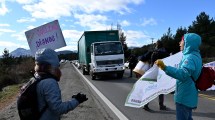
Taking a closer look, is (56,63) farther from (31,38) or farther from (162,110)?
(31,38)

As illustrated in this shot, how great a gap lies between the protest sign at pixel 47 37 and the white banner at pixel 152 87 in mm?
7035

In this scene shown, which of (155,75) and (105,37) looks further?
(105,37)

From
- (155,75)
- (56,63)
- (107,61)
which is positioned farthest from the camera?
(107,61)

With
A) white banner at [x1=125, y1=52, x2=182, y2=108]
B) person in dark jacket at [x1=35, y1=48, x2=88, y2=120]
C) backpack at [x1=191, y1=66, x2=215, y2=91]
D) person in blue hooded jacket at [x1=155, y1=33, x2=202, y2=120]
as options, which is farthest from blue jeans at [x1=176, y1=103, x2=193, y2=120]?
white banner at [x1=125, y1=52, x2=182, y2=108]

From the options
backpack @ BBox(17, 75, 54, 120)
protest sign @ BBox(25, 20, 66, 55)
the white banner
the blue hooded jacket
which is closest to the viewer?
backpack @ BBox(17, 75, 54, 120)

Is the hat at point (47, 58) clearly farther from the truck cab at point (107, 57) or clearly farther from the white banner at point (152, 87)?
the truck cab at point (107, 57)

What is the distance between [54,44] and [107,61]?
1105 cm

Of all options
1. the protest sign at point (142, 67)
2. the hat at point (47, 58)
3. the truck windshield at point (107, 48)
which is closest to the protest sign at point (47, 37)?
the protest sign at point (142, 67)

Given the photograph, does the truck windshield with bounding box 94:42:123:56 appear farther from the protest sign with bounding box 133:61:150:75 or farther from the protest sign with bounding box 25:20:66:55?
the protest sign with bounding box 133:61:150:75

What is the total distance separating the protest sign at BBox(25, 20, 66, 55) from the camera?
50.2 ft

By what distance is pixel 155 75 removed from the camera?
886 centimetres

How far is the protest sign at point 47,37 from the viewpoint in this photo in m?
15.3

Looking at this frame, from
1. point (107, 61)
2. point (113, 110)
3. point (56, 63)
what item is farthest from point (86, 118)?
point (107, 61)

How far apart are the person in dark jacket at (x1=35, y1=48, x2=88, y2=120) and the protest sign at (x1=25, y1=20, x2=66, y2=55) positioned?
1140 centimetres
